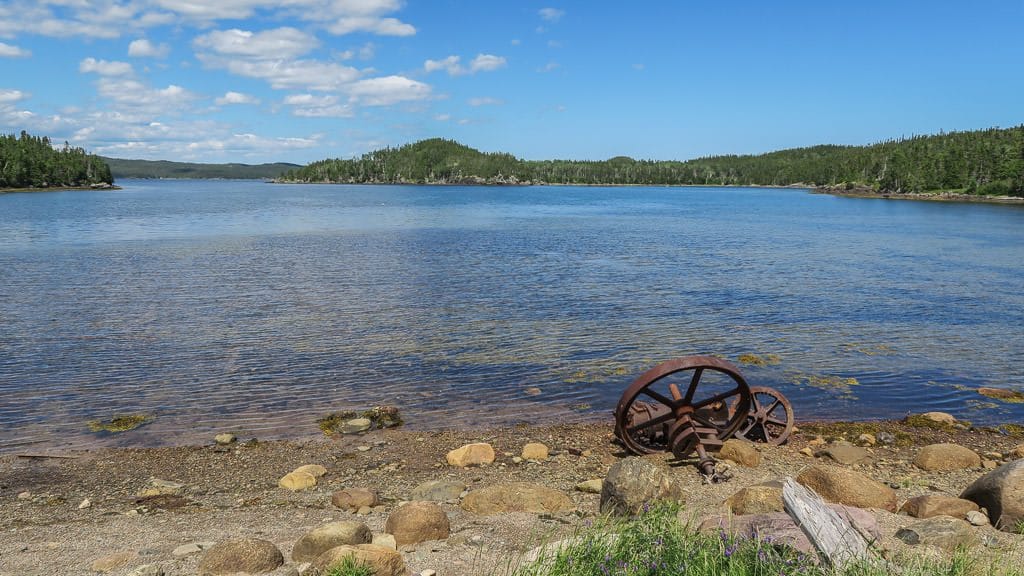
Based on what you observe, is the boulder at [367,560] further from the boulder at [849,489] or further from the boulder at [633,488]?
the boulder at [849,489]

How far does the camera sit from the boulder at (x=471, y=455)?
1266 centimetres

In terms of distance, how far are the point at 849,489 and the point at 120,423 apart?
14.5m

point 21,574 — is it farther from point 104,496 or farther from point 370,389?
point 370,389

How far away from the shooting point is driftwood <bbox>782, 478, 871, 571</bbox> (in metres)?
6.56

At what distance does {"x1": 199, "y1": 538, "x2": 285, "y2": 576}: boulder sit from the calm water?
654 centimetres

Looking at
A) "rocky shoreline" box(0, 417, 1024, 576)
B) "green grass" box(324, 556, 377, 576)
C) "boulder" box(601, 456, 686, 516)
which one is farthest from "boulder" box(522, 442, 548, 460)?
"green grass" box(324, 556, 377, 576)

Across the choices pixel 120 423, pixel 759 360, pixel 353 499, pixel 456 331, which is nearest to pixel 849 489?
pixel 353 499

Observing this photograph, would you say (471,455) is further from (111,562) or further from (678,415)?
(111,562)

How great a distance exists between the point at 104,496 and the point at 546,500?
23.9 feet

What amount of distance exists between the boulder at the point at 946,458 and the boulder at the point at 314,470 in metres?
11.0

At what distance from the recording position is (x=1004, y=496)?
8.90 metres

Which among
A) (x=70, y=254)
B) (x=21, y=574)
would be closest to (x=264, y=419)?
(x=21, y=574)

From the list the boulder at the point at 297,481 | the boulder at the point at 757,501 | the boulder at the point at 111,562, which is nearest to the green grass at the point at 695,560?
the boulder at the point at 757,501

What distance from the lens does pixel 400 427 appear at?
48.8 feet
